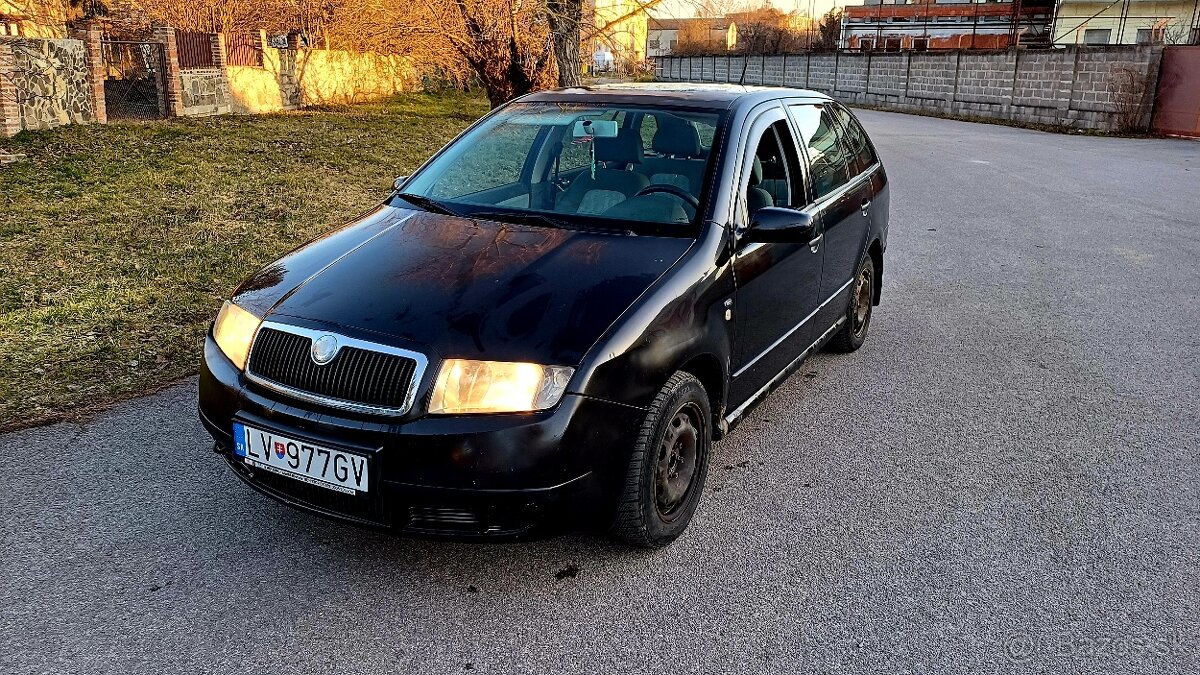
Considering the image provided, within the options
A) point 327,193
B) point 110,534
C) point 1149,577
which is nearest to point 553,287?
point 110,534

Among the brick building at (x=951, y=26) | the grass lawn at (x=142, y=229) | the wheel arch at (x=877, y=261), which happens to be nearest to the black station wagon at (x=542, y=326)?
the wheel arch at (x=877, y=261)

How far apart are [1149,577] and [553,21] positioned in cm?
1688

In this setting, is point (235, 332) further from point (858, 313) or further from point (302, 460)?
point (858, 313)

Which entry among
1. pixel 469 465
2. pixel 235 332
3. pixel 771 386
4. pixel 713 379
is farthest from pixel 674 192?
pixel 235 332

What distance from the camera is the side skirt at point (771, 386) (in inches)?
151

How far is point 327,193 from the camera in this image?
11062mm

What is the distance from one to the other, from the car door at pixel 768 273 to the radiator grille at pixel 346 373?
1.44 m

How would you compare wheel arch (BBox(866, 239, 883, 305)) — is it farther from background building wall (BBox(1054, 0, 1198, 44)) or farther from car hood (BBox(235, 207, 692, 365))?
background building wall (BBox(1054, 0, 1198, 44))

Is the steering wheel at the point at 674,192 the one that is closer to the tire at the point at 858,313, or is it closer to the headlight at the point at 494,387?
the headlight at the point at 494,387

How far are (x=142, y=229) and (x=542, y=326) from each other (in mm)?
6882

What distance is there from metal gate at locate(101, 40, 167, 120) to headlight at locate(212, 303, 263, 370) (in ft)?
45.7

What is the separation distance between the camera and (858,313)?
220 inches

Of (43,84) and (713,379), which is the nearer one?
(713,379)

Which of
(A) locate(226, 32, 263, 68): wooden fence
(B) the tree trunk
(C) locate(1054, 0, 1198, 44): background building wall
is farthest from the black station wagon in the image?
(C) locate(1054, 0, 1198, 44): background building wall
